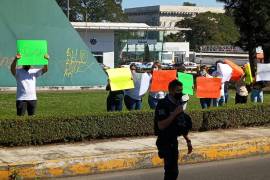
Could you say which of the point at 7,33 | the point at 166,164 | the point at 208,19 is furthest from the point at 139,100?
the point at 208,19

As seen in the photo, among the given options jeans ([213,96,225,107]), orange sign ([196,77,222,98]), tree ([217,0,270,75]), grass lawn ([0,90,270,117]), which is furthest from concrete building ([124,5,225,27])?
orange sign ([196,77,222,98])

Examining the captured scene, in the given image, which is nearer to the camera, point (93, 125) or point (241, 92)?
point (93, 125)

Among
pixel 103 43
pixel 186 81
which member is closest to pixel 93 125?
pixel 186 81

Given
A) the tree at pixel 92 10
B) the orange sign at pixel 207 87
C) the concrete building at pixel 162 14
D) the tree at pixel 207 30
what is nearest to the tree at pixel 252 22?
the orange sign at pixel 207 87

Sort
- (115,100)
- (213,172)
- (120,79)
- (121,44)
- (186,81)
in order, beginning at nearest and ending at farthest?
(213,172) → (120,79) → (115,100) → (186,81) → (121,44)

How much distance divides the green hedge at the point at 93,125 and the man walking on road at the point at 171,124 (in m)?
3.93

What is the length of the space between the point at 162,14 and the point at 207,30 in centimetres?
5222

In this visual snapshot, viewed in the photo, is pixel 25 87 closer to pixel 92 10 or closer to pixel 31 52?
pixel 31 52

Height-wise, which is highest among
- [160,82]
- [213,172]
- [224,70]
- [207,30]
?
[207,30]

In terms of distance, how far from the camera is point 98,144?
438 inches

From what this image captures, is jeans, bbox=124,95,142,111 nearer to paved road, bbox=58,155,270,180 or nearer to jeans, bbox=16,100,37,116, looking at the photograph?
jeans, bbox=16,100,37,116

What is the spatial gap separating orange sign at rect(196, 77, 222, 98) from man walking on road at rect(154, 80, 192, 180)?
805 centimetres

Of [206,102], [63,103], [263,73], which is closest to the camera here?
[206,102]

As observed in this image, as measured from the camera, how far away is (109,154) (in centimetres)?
993
